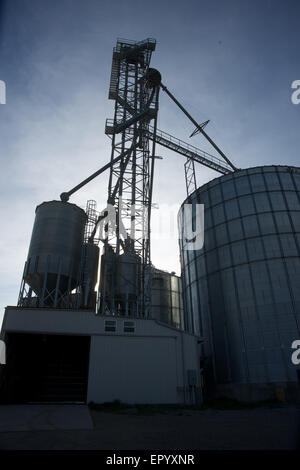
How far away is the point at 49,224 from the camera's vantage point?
74.6 feet

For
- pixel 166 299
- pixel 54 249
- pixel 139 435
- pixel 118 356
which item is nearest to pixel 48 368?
pixel 118 356

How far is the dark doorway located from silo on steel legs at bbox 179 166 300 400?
30.8 ft

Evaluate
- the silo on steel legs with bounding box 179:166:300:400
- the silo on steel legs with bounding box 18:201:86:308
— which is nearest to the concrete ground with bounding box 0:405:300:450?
the silo on steel legs with bounding box 179:166:300:400

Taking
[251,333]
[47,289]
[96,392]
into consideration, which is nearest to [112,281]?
[47,289]

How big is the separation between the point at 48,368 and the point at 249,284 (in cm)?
1538

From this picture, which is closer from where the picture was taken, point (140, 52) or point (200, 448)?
point (200, 448)

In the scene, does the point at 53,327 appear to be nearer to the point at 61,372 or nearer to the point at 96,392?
the point at 96,392

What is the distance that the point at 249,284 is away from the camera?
21.7m

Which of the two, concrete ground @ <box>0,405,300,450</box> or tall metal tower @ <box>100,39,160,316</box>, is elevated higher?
tall metal tower @ <box>100,39,160,316</box>

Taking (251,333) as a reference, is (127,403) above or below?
below

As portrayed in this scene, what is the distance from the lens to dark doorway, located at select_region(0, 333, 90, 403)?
19694 mm

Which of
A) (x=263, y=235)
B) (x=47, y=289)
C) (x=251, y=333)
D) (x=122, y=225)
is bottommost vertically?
(x=251, y=333)

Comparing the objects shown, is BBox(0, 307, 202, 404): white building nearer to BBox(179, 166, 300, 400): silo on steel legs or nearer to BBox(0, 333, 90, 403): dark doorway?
BBox(0, 333, 90, 403): dark doorway

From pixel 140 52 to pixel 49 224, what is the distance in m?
21.2
